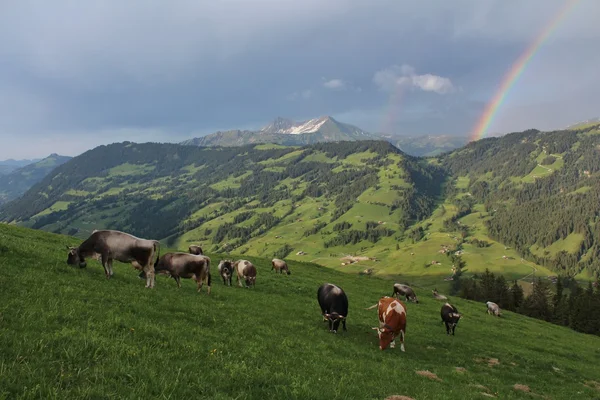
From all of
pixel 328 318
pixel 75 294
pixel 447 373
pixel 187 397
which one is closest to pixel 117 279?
pixel 75 294

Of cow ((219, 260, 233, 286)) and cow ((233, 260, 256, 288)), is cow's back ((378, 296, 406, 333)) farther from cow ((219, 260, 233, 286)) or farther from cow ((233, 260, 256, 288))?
cow ((219, 260, 233, 286))

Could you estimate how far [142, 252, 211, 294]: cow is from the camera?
975 inches

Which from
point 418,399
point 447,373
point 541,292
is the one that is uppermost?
point 418,399

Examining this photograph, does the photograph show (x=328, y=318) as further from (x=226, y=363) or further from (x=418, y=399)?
(x=226, y=363)

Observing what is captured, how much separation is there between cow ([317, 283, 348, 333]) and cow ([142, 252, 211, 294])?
8596 mm

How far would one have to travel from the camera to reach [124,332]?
37.4 ft

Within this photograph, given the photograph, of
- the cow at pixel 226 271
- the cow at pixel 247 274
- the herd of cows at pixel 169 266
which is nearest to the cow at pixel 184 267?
the herd of cows at pixel 169 266

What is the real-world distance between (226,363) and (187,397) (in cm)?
307

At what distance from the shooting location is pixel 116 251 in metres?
20.7

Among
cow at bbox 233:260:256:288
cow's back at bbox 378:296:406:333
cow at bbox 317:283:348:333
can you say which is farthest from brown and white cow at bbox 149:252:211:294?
cow's back at bbox 378:296:406:333

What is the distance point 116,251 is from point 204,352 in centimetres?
1237

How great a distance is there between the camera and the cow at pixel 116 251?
20.8 metres

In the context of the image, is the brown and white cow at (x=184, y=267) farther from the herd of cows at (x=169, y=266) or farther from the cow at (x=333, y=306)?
the cow at (x=333, y=306)

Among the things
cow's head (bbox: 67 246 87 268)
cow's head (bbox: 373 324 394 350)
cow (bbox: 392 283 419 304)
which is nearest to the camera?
cow's head (bbox: 67 246 87 268)
